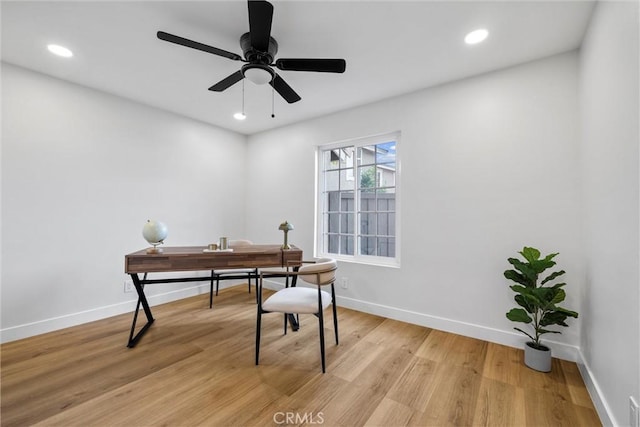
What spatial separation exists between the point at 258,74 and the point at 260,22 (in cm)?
42

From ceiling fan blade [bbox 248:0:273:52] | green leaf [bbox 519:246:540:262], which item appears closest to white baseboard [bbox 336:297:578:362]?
green leaf [bbox 519:246:540:262]

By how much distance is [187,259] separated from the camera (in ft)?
7.45

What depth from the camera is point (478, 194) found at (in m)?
2.49

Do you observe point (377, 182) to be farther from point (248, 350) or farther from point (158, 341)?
point (158, 341)

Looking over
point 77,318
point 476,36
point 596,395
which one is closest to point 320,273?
point 596,395

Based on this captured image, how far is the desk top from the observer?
2.19 meters

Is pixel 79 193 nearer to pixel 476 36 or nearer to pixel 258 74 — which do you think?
pixel 258 74

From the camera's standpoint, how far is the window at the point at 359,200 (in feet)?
10.4

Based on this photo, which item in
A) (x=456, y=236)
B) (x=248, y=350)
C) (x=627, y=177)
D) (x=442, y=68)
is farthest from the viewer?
(x=456, y=236)

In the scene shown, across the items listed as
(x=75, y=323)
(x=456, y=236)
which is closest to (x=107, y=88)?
(x=75, y=323)

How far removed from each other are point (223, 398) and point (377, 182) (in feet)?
8.64

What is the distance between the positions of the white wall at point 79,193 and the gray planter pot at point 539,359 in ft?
12.7

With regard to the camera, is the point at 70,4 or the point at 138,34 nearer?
the point at 70,4

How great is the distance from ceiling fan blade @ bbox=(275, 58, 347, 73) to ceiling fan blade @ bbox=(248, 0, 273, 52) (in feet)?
0.49
